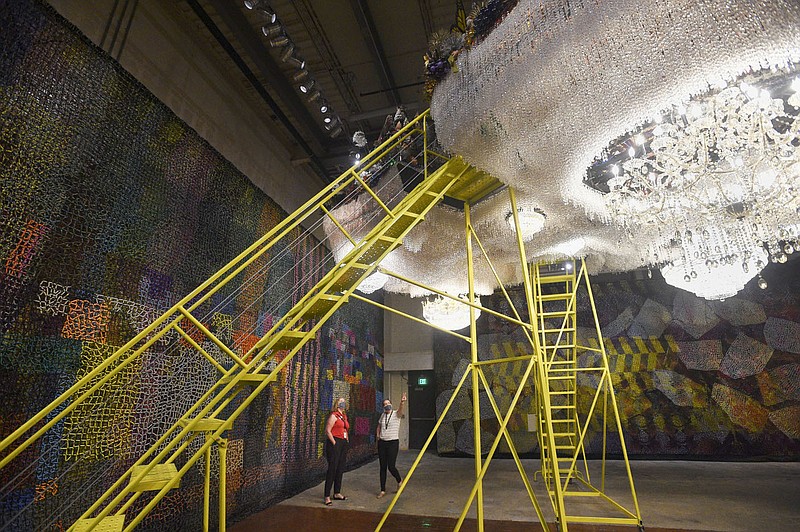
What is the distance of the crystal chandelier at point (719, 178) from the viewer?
3.51m

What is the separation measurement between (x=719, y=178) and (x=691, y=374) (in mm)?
6669

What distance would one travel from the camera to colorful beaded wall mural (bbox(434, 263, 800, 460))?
8.27 metres

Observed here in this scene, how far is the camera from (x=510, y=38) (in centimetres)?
252

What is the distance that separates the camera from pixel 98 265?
10.8 ft

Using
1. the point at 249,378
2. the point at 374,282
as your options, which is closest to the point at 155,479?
the point at 249,378

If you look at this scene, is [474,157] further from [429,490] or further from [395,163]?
[429,490]

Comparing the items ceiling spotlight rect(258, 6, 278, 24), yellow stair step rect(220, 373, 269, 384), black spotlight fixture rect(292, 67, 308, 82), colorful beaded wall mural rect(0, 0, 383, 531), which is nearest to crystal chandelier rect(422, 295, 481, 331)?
colorful beaded wall mural rect(0, 0, 383, 531)

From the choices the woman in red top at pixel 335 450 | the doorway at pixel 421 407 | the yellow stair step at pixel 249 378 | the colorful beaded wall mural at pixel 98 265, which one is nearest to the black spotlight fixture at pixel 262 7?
the colorful beaded wall mural at pixel 98 265

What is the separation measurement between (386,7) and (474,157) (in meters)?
3.11

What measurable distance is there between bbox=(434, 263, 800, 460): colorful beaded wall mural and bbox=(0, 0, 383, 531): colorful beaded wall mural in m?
6.46

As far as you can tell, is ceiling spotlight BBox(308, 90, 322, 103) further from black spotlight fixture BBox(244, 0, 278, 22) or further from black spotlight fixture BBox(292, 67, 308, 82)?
black spotlight fixture BBox(244, 0, 278, 22)

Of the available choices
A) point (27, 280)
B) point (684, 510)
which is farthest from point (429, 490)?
point (27, 280)

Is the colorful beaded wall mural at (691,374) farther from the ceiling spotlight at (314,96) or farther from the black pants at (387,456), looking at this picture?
the ceiling spotlight at (314,96)

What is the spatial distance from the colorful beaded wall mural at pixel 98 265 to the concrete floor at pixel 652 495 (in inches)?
76.4
